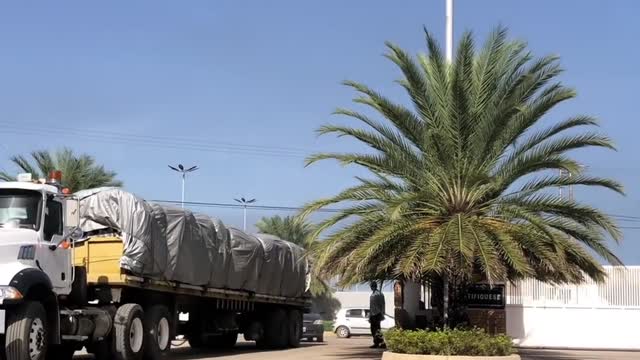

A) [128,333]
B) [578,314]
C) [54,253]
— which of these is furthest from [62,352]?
[578,314]

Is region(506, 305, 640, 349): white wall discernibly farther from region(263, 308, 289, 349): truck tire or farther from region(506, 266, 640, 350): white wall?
region(263, 308, 289, 349): truck tire

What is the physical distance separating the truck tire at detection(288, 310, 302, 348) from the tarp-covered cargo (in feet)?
8.92

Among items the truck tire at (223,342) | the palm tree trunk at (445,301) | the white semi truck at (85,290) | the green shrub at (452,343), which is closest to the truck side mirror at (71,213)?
the white semi truck at (85,290)

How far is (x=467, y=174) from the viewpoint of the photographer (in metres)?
17.1

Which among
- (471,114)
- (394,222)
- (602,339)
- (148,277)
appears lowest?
(602,339)

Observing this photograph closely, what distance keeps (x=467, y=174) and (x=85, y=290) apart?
7.73 meters

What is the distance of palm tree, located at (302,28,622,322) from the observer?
55.3ft

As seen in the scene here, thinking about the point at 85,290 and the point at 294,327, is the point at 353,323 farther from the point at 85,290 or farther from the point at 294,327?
the point at 85,290

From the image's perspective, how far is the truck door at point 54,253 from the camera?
1408 cm

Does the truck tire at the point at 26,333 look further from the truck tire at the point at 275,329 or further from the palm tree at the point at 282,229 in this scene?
the palm tree at the point at 282,229

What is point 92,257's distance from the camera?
16.7 metres

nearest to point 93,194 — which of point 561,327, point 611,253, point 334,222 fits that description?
point 334,222

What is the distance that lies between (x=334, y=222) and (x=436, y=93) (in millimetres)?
3431

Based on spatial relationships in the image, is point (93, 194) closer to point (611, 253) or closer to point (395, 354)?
point (395, 354)
